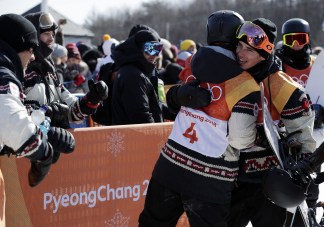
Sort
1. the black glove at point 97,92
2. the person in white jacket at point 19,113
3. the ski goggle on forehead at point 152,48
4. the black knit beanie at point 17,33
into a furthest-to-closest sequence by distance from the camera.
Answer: the ski goggle on forehead at point 152,48
the black glove at point 97,92
the black knit beanie at point 17,33
the person in white jacket at point 19,113

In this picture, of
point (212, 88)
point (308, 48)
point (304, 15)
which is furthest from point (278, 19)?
Result: point (212, 88)

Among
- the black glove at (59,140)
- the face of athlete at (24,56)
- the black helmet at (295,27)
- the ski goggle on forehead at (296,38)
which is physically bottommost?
the ski goggle on forehead at (296,38)

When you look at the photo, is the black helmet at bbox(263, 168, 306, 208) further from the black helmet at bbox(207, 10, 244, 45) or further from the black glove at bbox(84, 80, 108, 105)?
the black glove at bbox(84, 80, 108, 105)

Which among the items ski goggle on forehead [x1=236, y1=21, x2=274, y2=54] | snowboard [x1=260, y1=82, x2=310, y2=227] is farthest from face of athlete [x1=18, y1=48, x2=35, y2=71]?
snowboard [x1=260, y1=82, x2=310, y2=227]

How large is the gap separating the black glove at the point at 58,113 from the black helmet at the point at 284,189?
4.57 ft

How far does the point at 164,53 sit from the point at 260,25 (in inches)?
272

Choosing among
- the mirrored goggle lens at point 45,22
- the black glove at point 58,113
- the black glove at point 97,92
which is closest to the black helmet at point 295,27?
the black glove at point 97,92

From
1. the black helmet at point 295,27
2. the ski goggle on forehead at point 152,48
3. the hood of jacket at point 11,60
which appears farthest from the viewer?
the ski goggle on forehead at point 152,48

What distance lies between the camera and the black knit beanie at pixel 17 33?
3062mm

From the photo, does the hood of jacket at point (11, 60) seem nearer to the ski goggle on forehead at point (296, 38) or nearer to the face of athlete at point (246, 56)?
the face of athlete at point (246, 56)

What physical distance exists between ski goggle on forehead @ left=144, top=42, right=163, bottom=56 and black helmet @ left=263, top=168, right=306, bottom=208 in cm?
226

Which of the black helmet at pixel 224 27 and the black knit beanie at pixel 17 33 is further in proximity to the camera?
the black helmet at pixel 224 27

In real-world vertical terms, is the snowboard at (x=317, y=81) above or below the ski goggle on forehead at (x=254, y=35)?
below

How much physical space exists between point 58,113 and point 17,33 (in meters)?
0.75
